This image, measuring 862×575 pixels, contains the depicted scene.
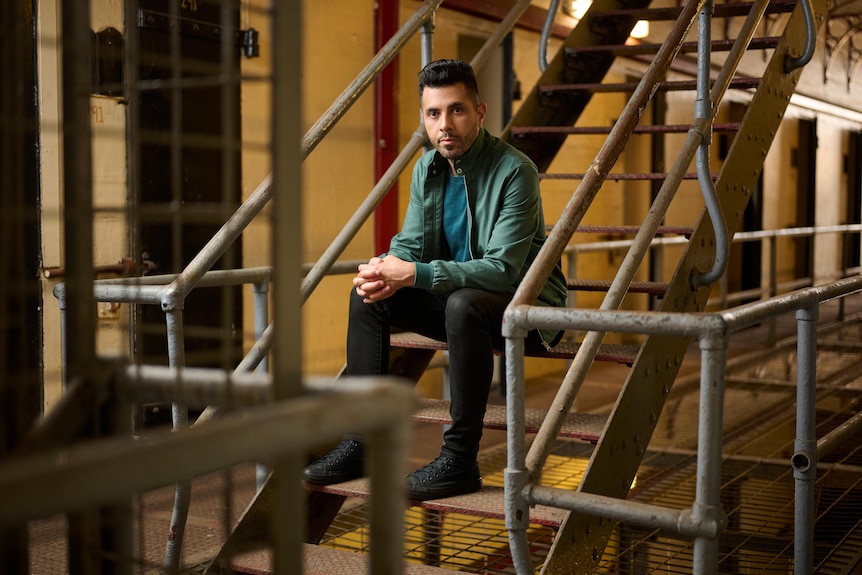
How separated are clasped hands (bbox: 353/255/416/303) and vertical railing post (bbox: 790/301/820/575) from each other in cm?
110

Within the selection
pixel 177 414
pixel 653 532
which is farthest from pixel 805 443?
pixel 177 414

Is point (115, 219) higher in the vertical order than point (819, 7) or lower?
lower

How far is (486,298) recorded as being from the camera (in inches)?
108

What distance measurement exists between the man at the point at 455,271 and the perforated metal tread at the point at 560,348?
67 mm

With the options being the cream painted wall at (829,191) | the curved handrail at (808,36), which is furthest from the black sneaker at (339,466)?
the cream painted wall at (829,191)

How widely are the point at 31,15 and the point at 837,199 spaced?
12.6 meters

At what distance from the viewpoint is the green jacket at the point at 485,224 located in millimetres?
2789

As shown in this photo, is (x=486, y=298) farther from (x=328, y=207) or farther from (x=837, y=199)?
(x=837, y=199)

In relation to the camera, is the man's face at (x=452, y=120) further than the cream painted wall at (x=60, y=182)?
No

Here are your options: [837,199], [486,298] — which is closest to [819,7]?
[486,298]

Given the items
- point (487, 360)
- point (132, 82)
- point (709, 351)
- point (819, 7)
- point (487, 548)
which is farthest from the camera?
point (819, 7)


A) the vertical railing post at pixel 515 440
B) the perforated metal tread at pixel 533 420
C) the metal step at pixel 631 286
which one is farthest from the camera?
the metal step at pixel 631 286

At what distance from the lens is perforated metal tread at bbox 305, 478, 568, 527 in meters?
2.54

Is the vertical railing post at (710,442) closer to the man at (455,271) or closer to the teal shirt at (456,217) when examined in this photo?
the man at (455,271)
